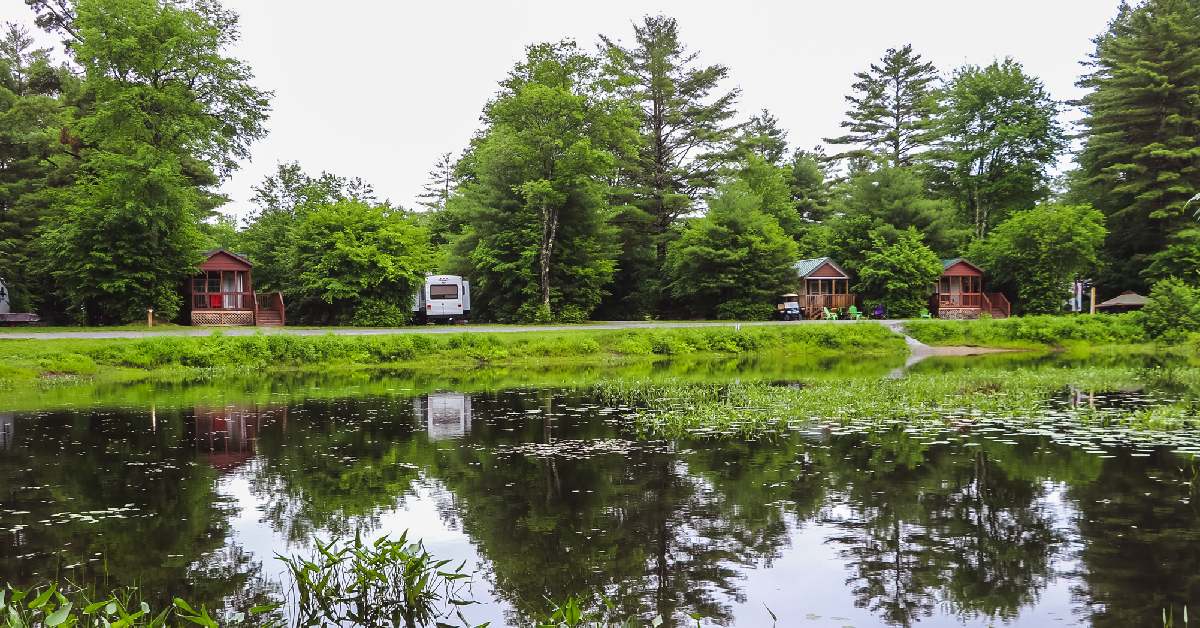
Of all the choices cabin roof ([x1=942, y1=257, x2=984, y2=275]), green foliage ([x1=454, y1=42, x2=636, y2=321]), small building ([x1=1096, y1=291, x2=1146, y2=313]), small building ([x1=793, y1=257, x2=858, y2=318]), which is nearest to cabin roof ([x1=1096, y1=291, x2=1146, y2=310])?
small building ([x1=1096, y1=291, x2=1146, y2=313])

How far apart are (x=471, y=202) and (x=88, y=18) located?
18897mm

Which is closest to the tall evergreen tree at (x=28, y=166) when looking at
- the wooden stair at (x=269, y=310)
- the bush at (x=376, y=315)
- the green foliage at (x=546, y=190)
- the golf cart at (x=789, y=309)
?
the wooden stair at (x=269, y=310)

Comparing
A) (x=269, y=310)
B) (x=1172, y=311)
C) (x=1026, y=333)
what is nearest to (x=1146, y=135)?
(x=1172, y=311)

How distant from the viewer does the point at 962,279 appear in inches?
2009

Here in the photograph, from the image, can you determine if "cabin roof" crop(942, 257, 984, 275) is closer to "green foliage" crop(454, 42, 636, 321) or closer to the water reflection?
"green foliage" crop(454, 42, 636, 321)

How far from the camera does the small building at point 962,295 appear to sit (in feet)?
163

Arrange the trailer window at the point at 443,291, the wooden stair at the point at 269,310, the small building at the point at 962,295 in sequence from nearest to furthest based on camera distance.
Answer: the wooden stair at the point at 269,310 → the trailer window at the point at 443,291 → the small building at the point at 962,295

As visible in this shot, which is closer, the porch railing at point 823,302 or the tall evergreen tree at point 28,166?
the tall evergreen tree at point 28,166

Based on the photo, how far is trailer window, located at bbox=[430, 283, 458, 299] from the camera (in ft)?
144

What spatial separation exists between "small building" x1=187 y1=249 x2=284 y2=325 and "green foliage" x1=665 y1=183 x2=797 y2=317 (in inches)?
842

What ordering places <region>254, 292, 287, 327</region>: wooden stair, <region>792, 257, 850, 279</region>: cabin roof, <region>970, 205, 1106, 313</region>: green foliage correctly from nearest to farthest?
<region>254, 292, 287, 327</region>: wooden stair → <region>970, 205, 1106, 313</region>: green foliage → <region>792, 257, 850, 279</region>: cabin roof

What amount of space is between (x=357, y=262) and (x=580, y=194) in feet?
41.0

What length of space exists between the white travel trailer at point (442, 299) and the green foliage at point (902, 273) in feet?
74.7

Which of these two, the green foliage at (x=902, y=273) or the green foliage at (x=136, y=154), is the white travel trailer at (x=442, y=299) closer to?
the green foliage at (x=136, y=154)
